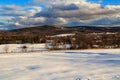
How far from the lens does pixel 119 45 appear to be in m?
73.9

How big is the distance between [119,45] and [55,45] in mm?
18107

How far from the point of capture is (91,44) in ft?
241

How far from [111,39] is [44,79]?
6986 cm

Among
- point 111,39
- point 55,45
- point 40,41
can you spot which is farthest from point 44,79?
point 40,41

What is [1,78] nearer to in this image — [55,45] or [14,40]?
[55,45]

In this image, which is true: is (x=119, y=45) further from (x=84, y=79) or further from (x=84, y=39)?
(x=84, y=79)

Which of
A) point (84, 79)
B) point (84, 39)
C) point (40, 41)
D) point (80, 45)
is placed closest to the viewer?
point (84, 79)

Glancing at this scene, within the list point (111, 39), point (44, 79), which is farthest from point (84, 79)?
point (111, 39)

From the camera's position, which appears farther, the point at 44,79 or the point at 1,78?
the point at 1,78

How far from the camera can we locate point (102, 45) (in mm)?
74250

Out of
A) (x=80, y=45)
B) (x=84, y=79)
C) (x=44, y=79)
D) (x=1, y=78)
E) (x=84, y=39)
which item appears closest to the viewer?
(x=84, y=79)

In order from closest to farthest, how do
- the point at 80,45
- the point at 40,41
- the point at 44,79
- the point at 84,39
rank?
the point at 44,79
the point at 80,45
the point at 84,39
the point at 40,41

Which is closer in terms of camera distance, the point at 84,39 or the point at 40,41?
the point at 84,39

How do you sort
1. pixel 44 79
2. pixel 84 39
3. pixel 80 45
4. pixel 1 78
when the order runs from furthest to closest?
pixel 84 39
pixel 80 45
pixel 1 78
pixel 44 79
